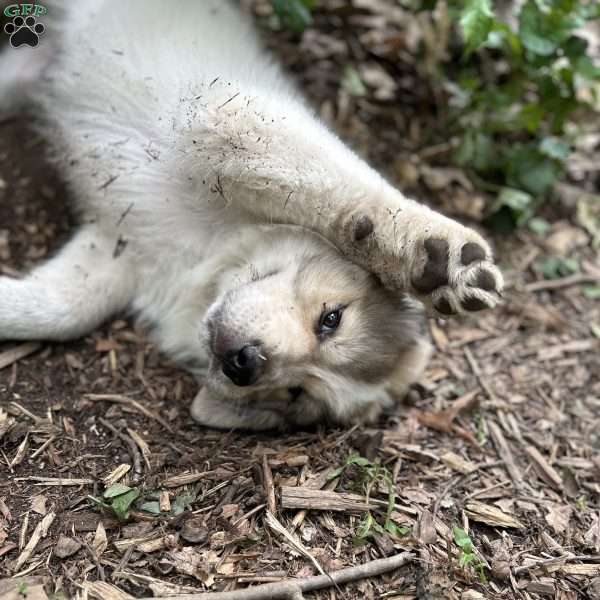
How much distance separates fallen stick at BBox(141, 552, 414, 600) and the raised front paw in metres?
0.98

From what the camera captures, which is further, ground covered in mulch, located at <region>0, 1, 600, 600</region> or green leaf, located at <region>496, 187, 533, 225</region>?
green leaf, located at <region>496, 187, 533, 225</region>

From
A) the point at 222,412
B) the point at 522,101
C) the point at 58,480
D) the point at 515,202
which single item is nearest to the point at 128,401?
the point at 222,412

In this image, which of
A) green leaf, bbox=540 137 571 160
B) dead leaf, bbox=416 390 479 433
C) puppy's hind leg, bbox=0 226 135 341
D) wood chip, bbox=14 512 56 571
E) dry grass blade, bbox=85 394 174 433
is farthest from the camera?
green leaf, bbox=540 137 571 160

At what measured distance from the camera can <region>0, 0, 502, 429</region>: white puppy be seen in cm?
302

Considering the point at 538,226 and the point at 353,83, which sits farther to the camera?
the point at 353,83

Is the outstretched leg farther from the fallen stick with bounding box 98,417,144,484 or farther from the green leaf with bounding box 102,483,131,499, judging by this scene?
the green leaf with bounding box 102,483,131,499

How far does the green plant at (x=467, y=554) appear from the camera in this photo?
9.09ft

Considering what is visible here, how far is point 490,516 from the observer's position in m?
3.07

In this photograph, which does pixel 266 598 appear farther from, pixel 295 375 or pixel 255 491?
pixel 295 375

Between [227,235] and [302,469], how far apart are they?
115 centimetres

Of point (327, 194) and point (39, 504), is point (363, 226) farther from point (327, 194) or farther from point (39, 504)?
point (39, 504)

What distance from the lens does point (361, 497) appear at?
3.00 metres

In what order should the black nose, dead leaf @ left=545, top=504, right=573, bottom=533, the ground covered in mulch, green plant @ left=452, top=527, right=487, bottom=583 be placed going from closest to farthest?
1. the ground covered in mulch
2. green plant @ left=452, top=527, right=487, bottom=583
3. the black nose
4. dead leaf @ left=545, top=504, right=573, bottom=533

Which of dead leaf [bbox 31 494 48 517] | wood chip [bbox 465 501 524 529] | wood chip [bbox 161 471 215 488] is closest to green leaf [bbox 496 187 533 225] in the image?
wood chip [bbox 465 501 524 529]
